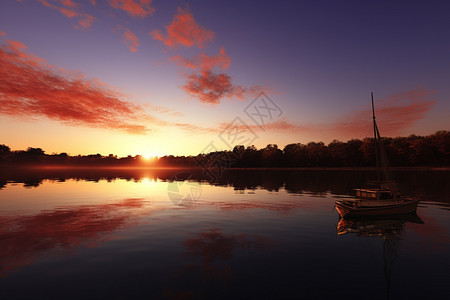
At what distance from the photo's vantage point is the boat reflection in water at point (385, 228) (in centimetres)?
1819

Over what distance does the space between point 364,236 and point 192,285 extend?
60.0ft

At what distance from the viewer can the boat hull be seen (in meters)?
30.3

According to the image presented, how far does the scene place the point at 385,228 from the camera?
87.7 ft

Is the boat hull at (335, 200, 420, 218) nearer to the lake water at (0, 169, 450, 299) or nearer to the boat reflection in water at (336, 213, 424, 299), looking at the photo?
the boat reflection in water at (336, 213, 424, 299)

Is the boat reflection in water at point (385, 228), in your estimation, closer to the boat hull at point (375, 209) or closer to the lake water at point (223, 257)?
the lake water at point (223, 257)

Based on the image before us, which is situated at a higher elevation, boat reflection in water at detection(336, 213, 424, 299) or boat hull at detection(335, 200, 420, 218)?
boat hull at detection(335, 200, 420, 218)

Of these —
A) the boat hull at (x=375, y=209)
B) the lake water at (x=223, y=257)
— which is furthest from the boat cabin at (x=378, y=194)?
the lake water at (x=223, y=257)

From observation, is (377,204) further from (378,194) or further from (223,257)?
(223,257)

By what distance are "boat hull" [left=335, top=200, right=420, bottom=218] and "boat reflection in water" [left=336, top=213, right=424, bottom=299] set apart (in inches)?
26.0

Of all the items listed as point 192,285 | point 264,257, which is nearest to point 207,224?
point 264,257

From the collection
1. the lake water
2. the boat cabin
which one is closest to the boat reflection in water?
the lake water

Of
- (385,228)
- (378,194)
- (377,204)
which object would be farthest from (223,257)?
(378,194)

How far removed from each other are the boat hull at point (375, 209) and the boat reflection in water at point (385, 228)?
66 centimetres

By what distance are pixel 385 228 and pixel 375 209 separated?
4557mm
